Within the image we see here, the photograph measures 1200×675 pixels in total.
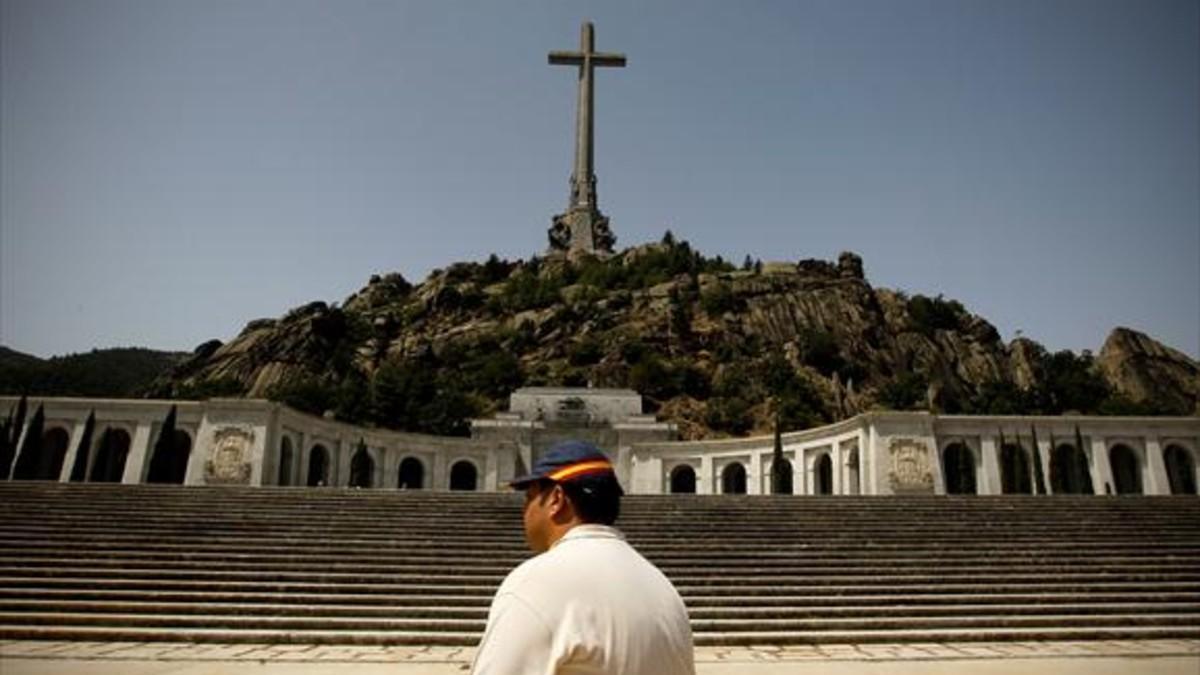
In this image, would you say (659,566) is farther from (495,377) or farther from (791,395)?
(495,377)

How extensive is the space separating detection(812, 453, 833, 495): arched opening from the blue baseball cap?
35.2m

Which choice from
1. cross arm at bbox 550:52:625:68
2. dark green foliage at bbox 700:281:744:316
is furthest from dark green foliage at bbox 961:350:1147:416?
cross arm at bbox 550:52:625:68

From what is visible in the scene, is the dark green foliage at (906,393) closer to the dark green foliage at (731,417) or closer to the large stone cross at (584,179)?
the dark green foliage at (731,417)

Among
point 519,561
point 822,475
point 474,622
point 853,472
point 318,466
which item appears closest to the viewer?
point 474,622

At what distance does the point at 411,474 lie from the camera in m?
42.6

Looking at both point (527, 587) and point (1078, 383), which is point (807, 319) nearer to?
point (1078, 383)

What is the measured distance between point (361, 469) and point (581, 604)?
3788cm

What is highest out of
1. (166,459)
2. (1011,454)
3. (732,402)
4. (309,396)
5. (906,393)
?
(906,393)

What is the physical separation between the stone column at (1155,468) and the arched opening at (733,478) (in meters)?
16.7

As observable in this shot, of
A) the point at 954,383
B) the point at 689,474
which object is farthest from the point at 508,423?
the point at 954,383

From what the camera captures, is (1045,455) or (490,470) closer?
(1045,455)

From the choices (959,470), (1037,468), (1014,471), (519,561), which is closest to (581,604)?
(519,561)

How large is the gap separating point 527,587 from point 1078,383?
81715 mm

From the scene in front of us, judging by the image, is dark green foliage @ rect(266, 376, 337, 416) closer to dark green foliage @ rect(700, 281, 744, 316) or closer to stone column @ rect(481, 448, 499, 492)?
stone column @ rect(481, 448, 499, 492)
